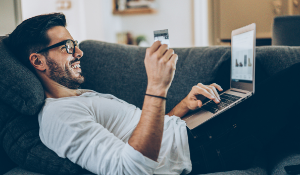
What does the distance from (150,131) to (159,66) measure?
22 cm

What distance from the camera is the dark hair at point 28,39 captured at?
110cm

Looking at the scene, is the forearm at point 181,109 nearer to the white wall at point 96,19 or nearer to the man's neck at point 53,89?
the man's neck at point 53,89

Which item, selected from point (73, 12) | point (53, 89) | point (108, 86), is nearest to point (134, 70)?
point (108, 86)

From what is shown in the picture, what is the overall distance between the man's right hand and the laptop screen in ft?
1.74

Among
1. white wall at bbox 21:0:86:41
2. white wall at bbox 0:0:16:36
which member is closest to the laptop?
white wall at bbox 0:0:16:36

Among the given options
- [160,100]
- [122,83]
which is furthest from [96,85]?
[160,100]

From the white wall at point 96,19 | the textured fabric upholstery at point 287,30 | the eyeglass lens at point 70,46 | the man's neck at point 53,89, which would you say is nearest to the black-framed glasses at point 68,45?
the eyeglass lens at point 70,46

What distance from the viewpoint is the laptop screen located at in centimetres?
114

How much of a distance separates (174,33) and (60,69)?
3158 millimetres

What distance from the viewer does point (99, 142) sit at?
791 mm

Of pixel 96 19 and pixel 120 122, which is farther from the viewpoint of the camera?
pixel 96 19

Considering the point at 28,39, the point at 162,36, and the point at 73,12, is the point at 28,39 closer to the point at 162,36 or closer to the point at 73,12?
the point at 162,36

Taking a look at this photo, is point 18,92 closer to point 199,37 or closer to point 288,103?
point 288,103

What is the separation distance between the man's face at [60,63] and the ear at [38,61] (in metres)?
0.02
